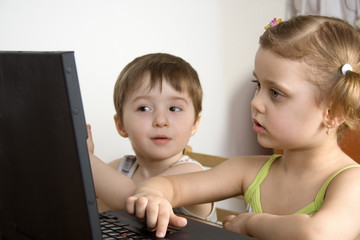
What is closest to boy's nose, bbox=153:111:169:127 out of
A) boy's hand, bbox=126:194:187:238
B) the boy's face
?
the boy's face

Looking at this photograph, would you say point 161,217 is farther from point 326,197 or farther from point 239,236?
point 326,197

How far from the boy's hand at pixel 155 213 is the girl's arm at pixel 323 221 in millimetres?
153

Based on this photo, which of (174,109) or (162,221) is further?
(174,109)

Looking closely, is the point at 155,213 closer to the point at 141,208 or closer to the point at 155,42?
the point at 141,208

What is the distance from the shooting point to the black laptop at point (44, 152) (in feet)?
1.42

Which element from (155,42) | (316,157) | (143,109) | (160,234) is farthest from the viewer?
(155,42)

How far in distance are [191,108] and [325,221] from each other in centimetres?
53

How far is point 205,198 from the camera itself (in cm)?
101

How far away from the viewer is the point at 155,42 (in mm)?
1830

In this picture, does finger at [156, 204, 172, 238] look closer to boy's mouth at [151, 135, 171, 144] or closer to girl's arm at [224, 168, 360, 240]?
girl's arm at [224, 168, 360, 240]

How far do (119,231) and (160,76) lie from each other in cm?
53

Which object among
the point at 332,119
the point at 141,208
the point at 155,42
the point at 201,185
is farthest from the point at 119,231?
the point at 155,42

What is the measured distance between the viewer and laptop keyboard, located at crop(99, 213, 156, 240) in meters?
0.64

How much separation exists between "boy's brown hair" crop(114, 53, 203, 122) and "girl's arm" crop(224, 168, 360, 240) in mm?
433
